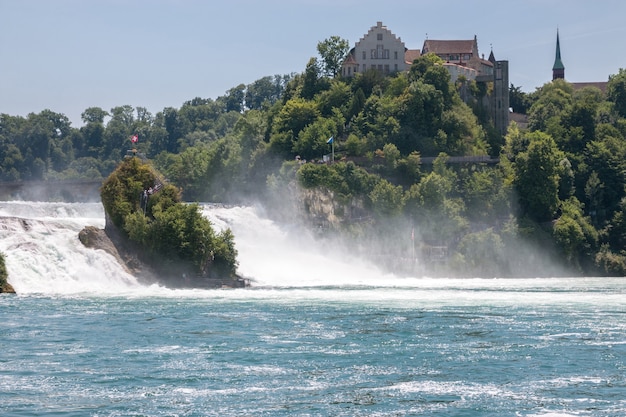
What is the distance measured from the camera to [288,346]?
177 ft

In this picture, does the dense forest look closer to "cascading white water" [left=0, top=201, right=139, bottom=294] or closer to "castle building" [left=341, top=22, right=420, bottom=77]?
"castle building" [left=341, top=22, right=420, bottom=77]

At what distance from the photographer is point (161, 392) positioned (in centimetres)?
4297

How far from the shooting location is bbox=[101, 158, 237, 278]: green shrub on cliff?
90.6m

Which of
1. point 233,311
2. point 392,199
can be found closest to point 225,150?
point 392,199

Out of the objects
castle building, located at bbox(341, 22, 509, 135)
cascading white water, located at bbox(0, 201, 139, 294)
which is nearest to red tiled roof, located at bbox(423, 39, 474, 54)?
castle building, located at bbox(341, 22, 509, 135)

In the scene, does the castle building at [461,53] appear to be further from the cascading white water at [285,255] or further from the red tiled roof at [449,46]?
the cascading white water at [285,255]

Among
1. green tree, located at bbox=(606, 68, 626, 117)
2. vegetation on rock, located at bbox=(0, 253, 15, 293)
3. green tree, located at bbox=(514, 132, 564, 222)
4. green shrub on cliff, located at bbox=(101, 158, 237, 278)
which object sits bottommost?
vegetation on rock, located at bbox=(0, 253, 15, 293)

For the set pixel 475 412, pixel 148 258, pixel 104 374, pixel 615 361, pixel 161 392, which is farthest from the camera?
pixel 148 258

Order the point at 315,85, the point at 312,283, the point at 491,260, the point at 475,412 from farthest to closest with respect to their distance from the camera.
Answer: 1. the point at 315,85
2. the point at 491,260
3. the point at 312,283
4. the point at 475,412

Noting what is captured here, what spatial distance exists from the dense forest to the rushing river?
29.6m

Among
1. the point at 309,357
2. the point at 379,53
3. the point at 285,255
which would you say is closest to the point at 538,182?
the point at 285,255

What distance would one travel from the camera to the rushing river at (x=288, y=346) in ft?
136

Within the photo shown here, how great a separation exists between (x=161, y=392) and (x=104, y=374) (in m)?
4.52

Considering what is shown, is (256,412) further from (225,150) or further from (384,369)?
(225,150)
